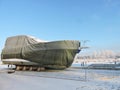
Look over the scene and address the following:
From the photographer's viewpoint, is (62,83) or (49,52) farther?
(49,52)

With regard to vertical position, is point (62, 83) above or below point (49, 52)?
below

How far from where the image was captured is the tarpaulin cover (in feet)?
75.3

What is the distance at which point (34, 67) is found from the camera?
83.5 feet

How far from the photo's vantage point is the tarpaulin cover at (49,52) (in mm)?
22938

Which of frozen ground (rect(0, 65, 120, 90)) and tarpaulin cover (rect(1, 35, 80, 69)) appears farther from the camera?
tarpaulin cover (rect(1, 35, 80, 69))

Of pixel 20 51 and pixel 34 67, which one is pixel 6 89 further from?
pixel 20 51

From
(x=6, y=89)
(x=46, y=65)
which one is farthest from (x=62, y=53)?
(x=6, y=89)

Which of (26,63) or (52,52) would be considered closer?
(52,52)

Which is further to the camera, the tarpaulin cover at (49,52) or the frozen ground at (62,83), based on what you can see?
the tarpaulin cover at (49,52)

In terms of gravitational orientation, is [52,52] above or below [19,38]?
below

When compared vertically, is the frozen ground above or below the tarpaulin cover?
below

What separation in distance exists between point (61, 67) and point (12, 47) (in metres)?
9.97

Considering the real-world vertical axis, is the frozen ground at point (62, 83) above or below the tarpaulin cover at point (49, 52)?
below

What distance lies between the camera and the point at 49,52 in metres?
23.5
